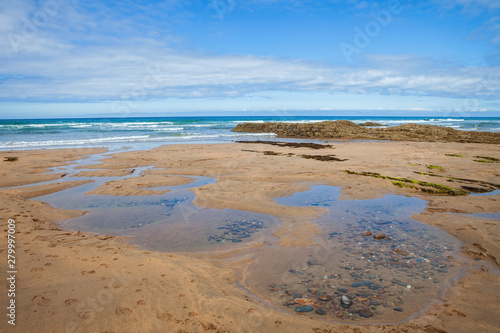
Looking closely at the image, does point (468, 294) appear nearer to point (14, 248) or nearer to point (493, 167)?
point (14, 248)

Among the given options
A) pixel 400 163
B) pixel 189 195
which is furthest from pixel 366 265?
pixel 400 163

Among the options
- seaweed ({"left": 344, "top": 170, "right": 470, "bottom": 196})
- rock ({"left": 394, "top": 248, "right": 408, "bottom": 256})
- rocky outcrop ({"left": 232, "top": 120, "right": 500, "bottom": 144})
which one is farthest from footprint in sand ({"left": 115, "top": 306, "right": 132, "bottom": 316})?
rocky outcrop ({"left": 232, "top": 120, "right": 500, "bottom": 144})

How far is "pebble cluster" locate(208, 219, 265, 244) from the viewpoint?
672cm

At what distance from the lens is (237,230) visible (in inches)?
286

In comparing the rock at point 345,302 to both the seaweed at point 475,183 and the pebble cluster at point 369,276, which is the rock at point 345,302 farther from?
the seaweed at point 475,183

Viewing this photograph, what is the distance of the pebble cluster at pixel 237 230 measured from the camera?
22.0 ft

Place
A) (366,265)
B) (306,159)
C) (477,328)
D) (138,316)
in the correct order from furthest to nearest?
(306,159), (366,265), (138,316), (477,328)

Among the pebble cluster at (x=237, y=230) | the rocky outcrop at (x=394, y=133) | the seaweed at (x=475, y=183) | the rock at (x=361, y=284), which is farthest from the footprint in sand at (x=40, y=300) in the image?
the rocky outcrop at (x=394, y=133)

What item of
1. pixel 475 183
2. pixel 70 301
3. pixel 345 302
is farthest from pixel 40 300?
pixel 475 183

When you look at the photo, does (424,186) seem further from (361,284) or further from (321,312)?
(321,312)

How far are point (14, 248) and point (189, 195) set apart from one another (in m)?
5.33

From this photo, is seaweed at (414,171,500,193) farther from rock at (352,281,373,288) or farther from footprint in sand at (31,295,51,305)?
footprint in sand at (31,295,51,305)

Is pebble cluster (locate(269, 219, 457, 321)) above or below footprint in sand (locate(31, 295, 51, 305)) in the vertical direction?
below

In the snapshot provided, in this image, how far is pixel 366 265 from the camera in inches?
212
